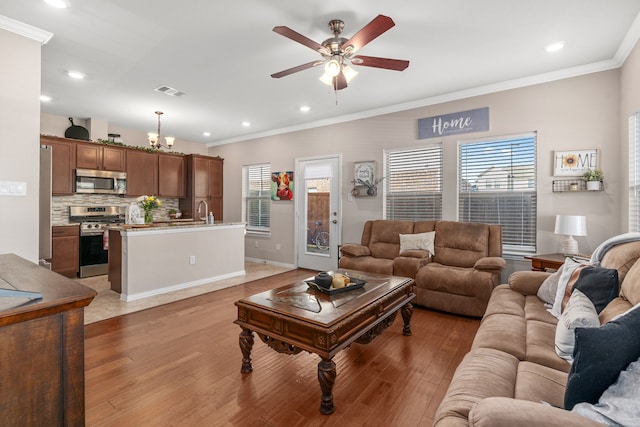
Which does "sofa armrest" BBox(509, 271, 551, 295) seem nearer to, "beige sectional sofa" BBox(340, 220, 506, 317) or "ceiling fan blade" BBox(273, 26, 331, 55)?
"beige sectional sofa" BBox(340, 220, 506, 317)

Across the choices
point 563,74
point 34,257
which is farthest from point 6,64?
point 563,74

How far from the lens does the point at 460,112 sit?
420 centimetres

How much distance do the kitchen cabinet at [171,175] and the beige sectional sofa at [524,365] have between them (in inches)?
238

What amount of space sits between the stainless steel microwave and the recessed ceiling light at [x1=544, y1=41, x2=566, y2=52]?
6401 mm

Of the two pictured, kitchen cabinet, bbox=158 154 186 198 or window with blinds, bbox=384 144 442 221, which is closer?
window with blinds, bbox=384 144 442 221

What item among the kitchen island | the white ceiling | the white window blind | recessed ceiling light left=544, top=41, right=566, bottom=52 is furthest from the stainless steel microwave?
the white window blind

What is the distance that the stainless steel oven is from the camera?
5.01 metres

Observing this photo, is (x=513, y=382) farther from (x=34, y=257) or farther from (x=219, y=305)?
(x=34, y=257)

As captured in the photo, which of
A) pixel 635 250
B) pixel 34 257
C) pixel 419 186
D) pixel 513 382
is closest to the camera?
pixel 513 382

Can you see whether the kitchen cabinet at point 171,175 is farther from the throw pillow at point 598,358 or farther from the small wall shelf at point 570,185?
the throw pillow at point 598,358

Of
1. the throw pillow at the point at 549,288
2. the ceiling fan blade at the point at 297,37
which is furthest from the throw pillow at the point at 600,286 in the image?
the ceiling fan blade at the point at 297,37

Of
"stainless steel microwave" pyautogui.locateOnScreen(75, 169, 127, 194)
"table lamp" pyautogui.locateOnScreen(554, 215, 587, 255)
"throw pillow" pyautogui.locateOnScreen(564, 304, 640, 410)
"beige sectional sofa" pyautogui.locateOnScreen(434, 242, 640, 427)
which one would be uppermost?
"stainless steel microwave" pyautogui.locateOnScreen(75, 169, 127, 194)

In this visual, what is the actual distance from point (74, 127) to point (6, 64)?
9.99ft

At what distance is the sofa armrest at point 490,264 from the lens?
329cm
